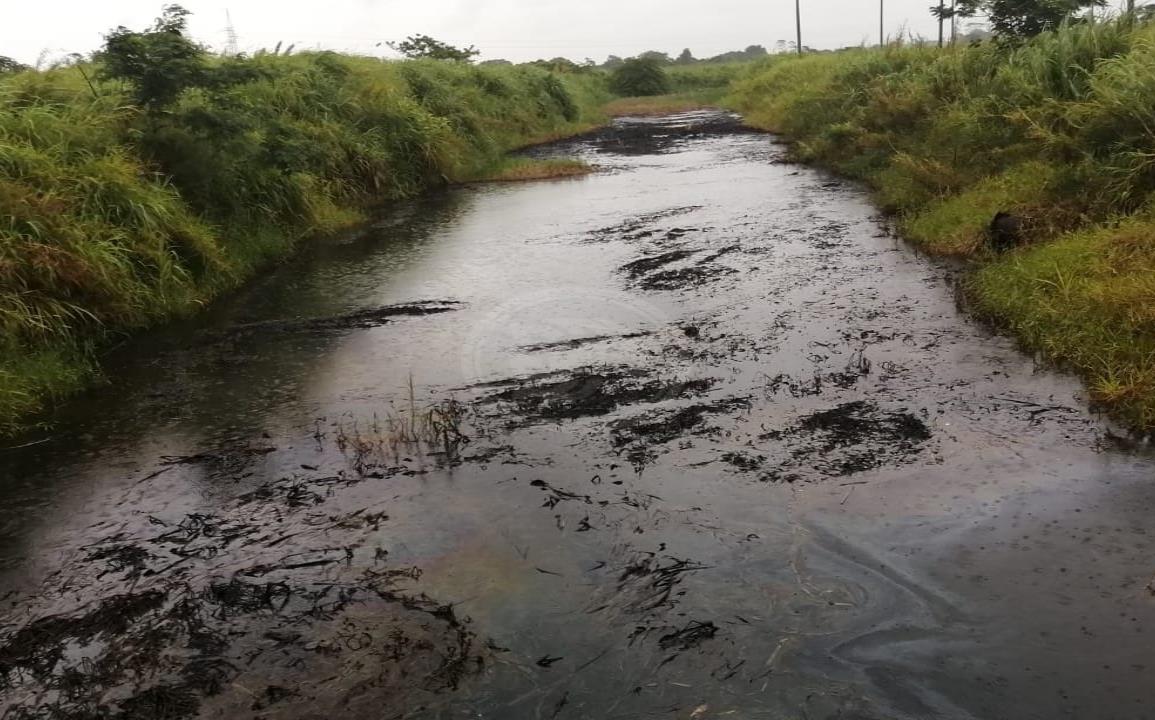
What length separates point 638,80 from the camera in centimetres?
4994

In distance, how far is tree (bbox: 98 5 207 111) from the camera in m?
9.31

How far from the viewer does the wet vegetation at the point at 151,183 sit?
22.7 feet

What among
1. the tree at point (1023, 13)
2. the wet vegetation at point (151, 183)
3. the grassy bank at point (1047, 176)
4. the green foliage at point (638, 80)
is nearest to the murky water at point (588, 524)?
the grassy bank at point (1047, 176)

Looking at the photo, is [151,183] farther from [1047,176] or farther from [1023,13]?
[1023,13]

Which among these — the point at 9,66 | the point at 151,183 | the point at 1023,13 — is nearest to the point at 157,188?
the point at 151,183

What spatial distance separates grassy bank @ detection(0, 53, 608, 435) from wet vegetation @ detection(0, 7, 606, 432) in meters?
0.02

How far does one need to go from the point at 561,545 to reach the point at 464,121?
56.7ft

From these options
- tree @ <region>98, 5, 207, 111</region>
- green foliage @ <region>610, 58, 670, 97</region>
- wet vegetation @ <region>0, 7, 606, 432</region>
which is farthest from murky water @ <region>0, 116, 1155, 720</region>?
green foliage @ <region>610, 58, 670, 97</region>

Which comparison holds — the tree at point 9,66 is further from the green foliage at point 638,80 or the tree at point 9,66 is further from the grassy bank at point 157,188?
the green foliage at point 638,80

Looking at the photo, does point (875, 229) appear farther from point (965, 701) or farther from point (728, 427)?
point (965, 701)

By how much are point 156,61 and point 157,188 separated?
1.48m

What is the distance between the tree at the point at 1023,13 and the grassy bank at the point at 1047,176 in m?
0.40

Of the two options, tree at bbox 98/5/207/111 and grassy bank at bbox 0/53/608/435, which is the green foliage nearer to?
grassy bank at bbox 0/53/608/435

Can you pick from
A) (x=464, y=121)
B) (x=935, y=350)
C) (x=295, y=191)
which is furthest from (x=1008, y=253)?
(x=464, y=121)
